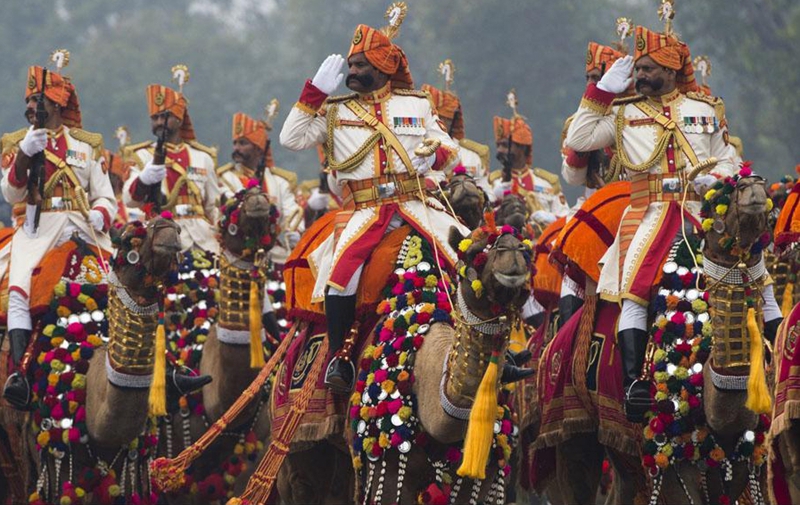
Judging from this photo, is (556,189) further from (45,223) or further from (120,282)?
(120,282)

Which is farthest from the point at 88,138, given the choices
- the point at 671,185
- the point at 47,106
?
the point at 671,185

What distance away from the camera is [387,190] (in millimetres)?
12648

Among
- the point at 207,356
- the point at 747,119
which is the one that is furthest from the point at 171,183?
the point at 747,119

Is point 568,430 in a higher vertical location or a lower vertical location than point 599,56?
lower

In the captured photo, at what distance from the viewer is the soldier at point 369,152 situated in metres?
12.3

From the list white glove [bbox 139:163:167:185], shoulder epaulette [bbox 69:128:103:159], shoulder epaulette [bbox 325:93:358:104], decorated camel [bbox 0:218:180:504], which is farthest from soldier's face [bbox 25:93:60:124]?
shoulder epaulette [bbox 325:93:358:104]

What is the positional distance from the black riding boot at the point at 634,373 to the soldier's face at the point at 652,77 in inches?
73.3

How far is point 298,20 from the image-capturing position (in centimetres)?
5344

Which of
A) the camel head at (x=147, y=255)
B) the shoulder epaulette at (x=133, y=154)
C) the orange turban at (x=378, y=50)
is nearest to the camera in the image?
the camel head at (x=147, y=255)

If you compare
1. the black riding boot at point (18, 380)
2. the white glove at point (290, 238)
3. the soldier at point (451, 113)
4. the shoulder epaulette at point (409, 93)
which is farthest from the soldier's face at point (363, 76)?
the white glove at point (290, 238)

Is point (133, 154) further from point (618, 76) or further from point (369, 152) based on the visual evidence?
point (618, 76)

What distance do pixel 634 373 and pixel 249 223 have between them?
375 cm

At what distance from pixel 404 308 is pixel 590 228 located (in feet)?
6.59

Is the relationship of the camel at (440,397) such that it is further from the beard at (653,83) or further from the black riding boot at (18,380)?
the black riding boot at (18,380)
